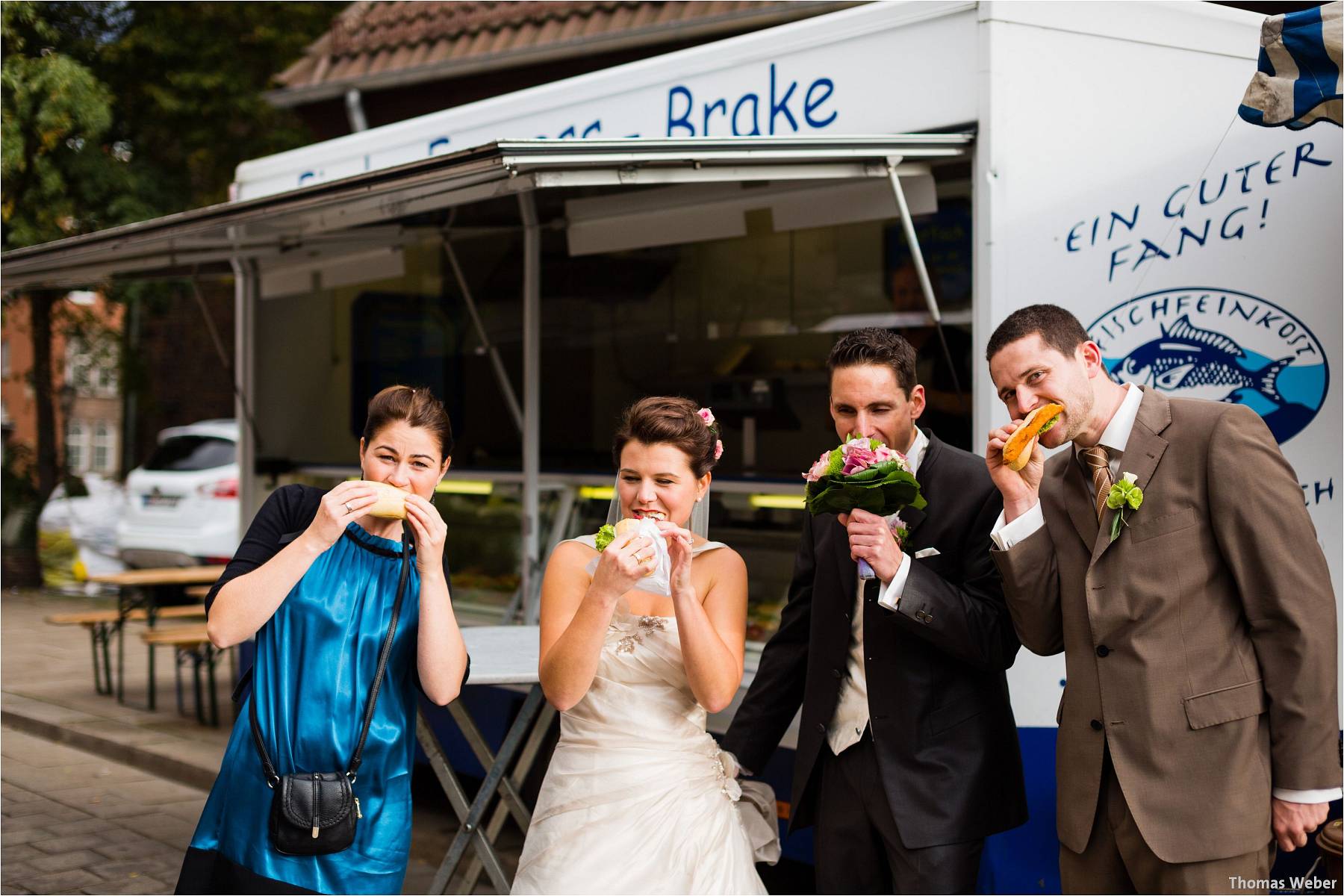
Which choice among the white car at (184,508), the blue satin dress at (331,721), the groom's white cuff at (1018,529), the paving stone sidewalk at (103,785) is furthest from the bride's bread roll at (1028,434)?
the white car at (184,508)

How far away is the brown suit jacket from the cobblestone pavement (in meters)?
4.03

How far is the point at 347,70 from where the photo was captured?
1133cm

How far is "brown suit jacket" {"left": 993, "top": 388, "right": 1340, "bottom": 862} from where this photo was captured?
2.71 meters

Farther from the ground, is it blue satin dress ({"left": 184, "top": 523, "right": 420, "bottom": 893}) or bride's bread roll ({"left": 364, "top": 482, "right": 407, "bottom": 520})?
bride's bread roll ({"left": 364, "top": 482, "right": 407, "bottom": 520})

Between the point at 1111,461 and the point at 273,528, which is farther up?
the point at 1111,461

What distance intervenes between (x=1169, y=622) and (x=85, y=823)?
5339 millimetres

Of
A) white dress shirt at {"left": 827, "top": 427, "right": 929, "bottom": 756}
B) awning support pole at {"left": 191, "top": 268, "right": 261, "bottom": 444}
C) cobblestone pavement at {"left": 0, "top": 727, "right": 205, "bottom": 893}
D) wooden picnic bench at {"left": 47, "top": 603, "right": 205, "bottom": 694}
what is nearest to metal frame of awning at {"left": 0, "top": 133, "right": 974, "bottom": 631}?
awning support pole at {"left": 191, "top": 268, "right": 261, "bottom": 444}

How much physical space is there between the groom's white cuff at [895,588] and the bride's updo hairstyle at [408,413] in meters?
1.12

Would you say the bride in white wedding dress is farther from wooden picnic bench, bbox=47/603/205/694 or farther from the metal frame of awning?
wooden picnic bench, bbox=47/603/205/694

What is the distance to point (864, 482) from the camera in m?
2.91

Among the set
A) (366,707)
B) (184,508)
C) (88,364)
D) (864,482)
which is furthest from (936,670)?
(88,364)

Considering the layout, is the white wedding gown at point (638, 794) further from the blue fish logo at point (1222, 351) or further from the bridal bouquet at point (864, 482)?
the blue fish logo at point (1222, 351)

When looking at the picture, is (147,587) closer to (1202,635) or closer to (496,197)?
(496,197)

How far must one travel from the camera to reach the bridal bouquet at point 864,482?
2902 mm
